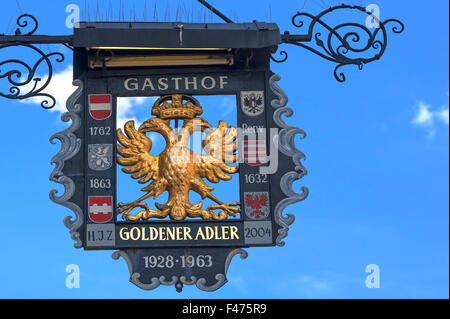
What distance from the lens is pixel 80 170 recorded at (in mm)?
15086

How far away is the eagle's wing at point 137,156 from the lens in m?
15.2

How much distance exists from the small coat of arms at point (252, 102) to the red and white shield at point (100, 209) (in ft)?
7.54

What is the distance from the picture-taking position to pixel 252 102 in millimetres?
15461

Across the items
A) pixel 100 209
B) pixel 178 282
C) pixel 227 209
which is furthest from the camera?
pixel 227 209

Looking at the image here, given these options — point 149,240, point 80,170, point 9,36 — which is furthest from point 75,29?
point 149,240

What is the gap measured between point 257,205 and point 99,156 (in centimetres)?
229

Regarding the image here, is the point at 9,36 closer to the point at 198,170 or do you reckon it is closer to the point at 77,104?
the point at 77,104

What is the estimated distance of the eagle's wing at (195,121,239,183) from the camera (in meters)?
15.2

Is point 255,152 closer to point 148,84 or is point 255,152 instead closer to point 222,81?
point 222,81

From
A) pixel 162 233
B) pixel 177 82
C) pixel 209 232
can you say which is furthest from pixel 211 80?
pixel 162 233

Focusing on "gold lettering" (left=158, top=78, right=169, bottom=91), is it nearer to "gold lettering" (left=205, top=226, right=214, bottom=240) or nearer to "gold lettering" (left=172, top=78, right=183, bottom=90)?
"gold lettering" (left=172, top=78, right=183, bottom=90)

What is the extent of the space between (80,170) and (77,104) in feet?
3.20

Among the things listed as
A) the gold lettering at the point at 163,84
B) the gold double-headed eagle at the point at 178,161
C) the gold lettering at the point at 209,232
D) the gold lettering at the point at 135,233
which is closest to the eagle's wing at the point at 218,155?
the gold double-headed eagle at the point at 178,161

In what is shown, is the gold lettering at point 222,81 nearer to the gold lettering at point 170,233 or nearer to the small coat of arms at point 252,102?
the small coat of arms at point 252,102
